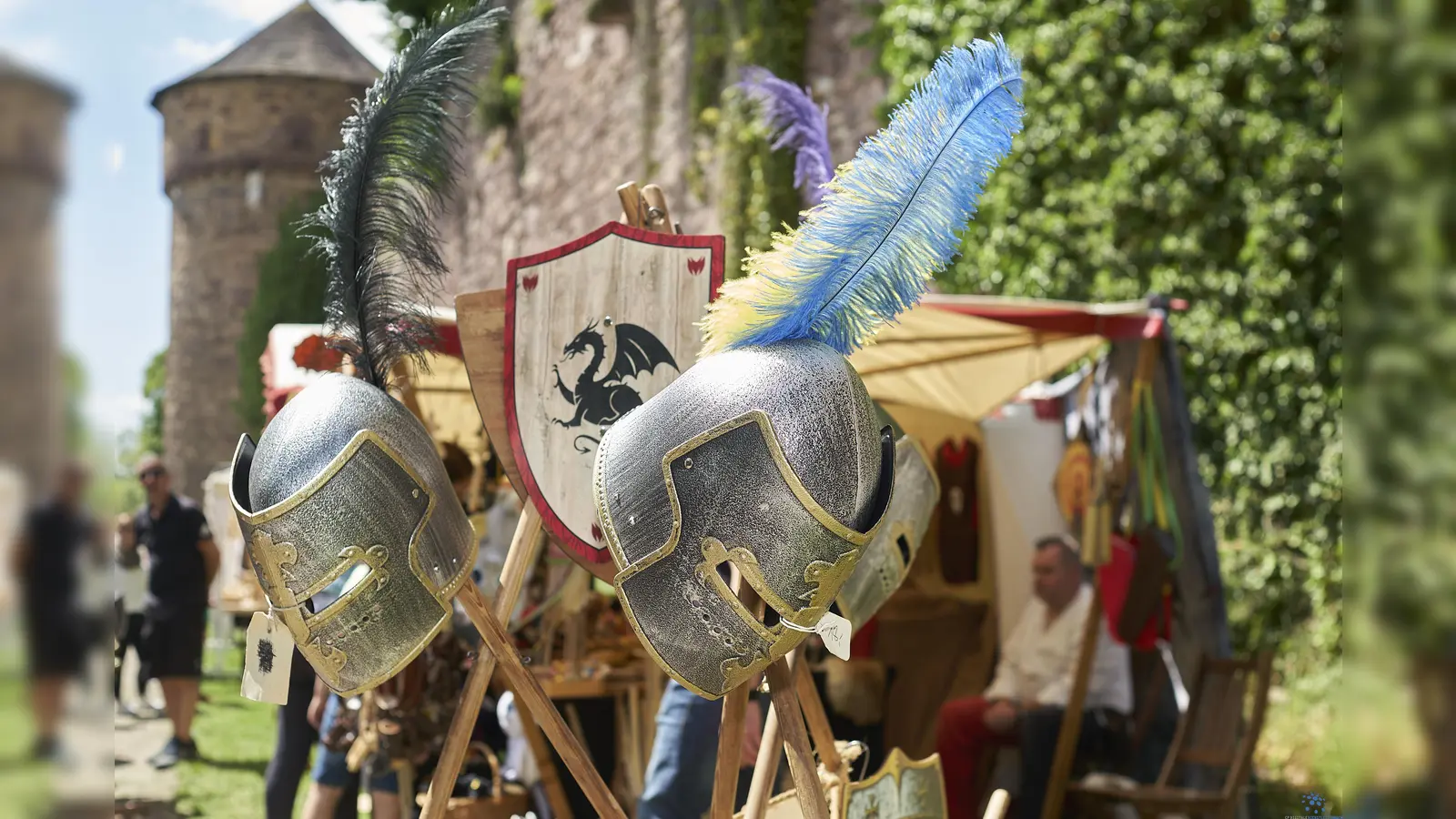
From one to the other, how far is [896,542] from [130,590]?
4748mm

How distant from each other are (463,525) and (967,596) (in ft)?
11.6

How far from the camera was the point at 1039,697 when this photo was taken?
15.7ft

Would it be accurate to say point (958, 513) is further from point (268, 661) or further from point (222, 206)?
point (222, 206)

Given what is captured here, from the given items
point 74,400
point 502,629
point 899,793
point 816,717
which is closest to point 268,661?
point 502,629

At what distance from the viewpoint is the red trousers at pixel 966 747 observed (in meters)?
4.68

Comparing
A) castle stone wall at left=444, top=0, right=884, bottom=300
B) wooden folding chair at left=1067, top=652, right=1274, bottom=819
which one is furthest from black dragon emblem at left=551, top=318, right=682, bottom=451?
castle stone wall at left=444, top=0, right=884, bottom=300

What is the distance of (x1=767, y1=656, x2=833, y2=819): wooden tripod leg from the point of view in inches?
83.2

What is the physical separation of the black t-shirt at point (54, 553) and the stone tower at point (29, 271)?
5 centimetres

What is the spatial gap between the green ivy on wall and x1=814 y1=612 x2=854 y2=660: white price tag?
5906 millimetres

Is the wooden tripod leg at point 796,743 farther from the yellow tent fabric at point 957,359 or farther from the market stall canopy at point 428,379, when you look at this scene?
the yellow tent fabric at point 957,359

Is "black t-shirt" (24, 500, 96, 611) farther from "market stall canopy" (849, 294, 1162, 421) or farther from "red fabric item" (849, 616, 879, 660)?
"red fabric item" (849, 616, 879, 660)

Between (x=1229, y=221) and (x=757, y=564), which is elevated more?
(x=1229, y=221)

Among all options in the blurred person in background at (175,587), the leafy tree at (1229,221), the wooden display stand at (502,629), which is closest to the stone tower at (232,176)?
the blurred person in background at (175,587)

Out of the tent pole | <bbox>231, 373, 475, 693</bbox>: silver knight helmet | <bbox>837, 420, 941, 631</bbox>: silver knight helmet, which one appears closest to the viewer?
<bbox>231, 373, 475, 693</bbox>: silver knight helmet
